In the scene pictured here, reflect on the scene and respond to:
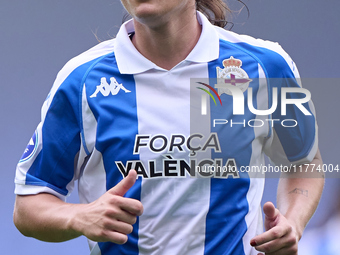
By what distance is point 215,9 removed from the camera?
1.62 metres

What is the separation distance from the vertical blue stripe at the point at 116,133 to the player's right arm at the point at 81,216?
118 mm

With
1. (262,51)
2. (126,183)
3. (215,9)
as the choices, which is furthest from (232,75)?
(126,183)

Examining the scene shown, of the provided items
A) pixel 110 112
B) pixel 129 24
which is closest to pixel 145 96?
pixel 110 112

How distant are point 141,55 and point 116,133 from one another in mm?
217

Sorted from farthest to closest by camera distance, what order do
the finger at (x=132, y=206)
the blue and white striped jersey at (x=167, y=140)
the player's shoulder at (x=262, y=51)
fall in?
1. the player's shoulder at (x=262, y=51)
2. the blue and white striped jersey at (x=167, y=140)
3. the finger at (x=132, y=206)

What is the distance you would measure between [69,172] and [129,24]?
17.0 inches

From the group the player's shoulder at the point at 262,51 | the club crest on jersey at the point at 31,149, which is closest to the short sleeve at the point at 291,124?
the player's shoulder at the point at 262,51

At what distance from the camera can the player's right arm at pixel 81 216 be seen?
109 cm

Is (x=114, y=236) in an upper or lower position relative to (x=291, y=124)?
lower

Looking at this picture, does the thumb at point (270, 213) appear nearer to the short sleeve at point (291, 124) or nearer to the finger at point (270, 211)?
the finger at point (270, 211)

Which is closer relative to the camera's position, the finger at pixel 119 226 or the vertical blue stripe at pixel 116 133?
the finger at pixel 119 226

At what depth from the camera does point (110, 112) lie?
4.31 ft

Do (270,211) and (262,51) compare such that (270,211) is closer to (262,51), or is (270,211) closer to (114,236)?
(114,236)

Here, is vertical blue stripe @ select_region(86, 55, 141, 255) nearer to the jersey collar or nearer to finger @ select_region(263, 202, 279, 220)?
the jersey collar
